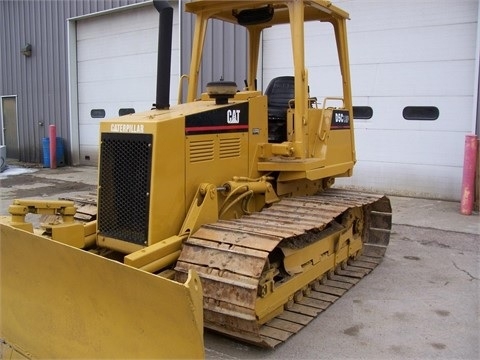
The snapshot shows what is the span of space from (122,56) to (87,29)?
178cm

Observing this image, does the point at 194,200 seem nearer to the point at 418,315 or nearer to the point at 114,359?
the point at 114,359

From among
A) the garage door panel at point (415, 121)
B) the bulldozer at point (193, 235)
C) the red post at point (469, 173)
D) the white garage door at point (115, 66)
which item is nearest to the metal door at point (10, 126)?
the white garage door at point (115, 66)

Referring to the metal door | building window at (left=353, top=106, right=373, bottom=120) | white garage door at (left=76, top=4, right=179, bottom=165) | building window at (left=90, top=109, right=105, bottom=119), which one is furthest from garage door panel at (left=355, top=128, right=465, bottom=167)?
the metal door

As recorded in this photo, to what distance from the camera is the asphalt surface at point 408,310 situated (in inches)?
145

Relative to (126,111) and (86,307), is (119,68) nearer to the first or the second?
(126,111)

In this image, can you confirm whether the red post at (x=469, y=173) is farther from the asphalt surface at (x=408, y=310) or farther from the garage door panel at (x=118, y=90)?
the garage door panel at (x=118, y=90)

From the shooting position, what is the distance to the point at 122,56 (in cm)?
1411

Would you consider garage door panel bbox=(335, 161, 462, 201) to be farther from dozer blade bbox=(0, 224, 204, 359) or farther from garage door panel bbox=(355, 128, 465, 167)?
dozer blade bbox=(0, 224, 204, 359)

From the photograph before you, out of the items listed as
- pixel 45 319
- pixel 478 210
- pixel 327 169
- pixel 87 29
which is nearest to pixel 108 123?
pixel 45 319

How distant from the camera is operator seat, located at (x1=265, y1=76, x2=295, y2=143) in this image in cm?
508

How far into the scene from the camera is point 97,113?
14.9 metres

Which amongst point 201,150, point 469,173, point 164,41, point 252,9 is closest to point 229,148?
point 201,150

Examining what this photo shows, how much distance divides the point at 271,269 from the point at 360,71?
7.00 metres

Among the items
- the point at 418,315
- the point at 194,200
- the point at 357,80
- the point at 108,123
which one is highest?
the point at 357,80
